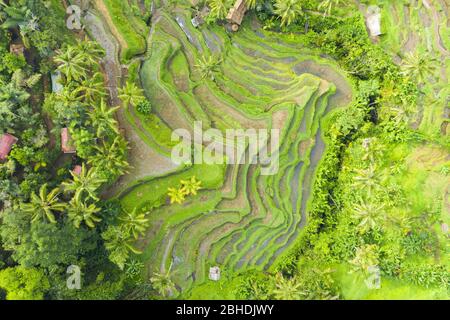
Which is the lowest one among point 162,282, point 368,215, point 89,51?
point 162,282

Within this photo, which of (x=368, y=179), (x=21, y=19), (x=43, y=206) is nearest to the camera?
(x=43, y=206)

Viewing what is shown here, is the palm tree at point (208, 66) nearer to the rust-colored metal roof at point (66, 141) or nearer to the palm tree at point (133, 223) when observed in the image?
the rust-colored metal roof at point (66, 141)

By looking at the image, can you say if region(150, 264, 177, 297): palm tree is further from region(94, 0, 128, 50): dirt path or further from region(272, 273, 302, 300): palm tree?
region(94, 0, 128, 50): dirt path

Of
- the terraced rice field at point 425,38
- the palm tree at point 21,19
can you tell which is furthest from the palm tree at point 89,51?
the terraced rice field at point 425,38

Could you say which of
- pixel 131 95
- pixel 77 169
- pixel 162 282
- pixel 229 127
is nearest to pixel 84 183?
pixel 77 169

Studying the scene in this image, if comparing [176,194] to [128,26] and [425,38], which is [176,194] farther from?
[425,38]
